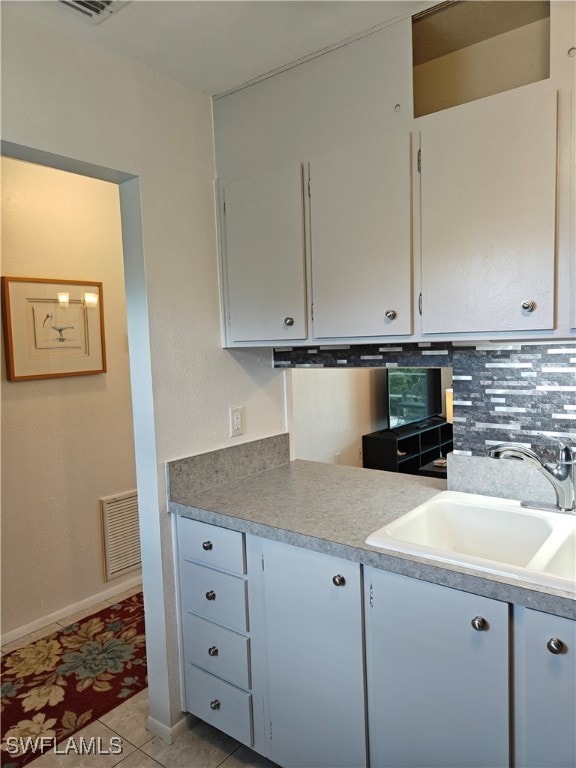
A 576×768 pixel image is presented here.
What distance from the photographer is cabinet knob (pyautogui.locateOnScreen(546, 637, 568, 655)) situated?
3.87 ft

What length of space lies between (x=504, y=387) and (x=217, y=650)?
134 centimetres

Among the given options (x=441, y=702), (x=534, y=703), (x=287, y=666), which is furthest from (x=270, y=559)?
(x=534, y=703)

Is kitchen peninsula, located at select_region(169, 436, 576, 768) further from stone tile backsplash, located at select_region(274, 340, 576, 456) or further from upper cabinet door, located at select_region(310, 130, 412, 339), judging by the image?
upper cabinet door, located at select_region(310, 130, 412, 339)

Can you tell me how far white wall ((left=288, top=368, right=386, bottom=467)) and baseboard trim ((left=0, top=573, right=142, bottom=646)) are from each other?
1.34 meters

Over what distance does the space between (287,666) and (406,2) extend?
6.60 ft

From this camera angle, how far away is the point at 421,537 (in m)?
1.68

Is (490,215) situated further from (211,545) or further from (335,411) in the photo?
(335,411)

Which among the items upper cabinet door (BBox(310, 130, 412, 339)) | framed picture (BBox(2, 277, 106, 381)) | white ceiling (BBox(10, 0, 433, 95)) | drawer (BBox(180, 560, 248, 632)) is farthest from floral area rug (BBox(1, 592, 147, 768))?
white ceiling (BBox(10, 0, 433, 95))

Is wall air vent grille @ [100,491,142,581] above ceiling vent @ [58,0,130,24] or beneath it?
beneath

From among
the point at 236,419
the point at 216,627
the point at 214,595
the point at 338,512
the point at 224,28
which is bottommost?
the point at 216,627

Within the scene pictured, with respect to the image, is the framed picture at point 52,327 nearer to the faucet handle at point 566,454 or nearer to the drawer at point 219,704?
the drawer at point 219,704

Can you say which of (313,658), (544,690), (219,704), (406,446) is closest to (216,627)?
(219,704)

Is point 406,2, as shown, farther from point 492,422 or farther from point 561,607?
point 561,607

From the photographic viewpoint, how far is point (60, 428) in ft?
9.46
